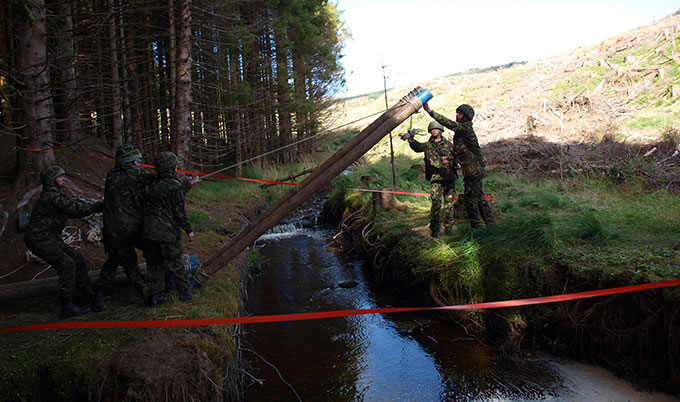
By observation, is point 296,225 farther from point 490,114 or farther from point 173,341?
point 490,114

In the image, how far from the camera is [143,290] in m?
4.50

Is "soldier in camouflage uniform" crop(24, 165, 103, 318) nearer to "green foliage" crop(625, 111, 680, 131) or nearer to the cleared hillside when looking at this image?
the cleared hillside

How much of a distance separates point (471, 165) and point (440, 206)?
82 centimetres

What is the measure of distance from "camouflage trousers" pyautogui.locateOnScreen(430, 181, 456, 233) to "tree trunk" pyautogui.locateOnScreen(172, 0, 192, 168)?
7.43 metres

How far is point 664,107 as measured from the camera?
12984 mm

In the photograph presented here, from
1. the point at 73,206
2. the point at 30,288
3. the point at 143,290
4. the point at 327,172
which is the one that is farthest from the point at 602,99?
the point at 30,288

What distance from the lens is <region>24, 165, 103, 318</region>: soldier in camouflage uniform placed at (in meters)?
4.20

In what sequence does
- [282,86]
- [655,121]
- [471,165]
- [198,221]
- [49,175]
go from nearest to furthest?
[49,175]
[471,165]
[198,221]
[655,121]
[282,86]

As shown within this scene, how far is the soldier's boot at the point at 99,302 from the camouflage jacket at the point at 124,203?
60 cm

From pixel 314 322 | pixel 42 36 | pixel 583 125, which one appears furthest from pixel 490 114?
pixel 42 36

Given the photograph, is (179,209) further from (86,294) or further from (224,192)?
(224,192)

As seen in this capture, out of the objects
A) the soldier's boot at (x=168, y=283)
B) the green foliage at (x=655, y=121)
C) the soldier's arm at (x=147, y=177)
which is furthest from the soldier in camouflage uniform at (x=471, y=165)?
the green foliage at (x=655, y=121)

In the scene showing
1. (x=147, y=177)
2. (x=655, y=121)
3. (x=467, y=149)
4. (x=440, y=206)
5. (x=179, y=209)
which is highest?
(x=655, y=121)

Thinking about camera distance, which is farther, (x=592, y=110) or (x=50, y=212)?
(x=592, y=110)
